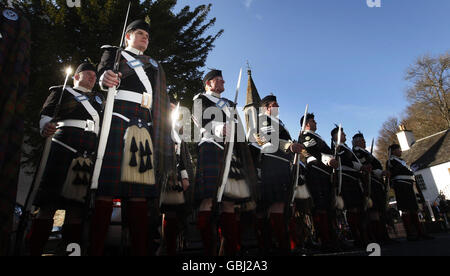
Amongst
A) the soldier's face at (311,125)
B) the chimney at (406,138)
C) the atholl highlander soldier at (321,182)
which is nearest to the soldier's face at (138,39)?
the atholl highlander soldier at (321,182)

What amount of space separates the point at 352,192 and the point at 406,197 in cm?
160

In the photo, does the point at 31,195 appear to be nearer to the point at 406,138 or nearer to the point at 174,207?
the point at 174,207

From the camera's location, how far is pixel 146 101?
2.63 m

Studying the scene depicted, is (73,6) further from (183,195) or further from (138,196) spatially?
(138,196)

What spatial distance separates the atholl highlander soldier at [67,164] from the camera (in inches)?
116

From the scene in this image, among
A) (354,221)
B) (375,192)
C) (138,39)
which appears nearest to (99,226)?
(138,39)

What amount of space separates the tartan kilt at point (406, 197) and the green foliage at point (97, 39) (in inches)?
284

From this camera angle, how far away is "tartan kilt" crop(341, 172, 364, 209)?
5.56m

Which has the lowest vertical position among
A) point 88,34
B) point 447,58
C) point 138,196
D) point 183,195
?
point 138,196

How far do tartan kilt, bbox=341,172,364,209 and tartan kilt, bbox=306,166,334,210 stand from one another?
0.65 meters
